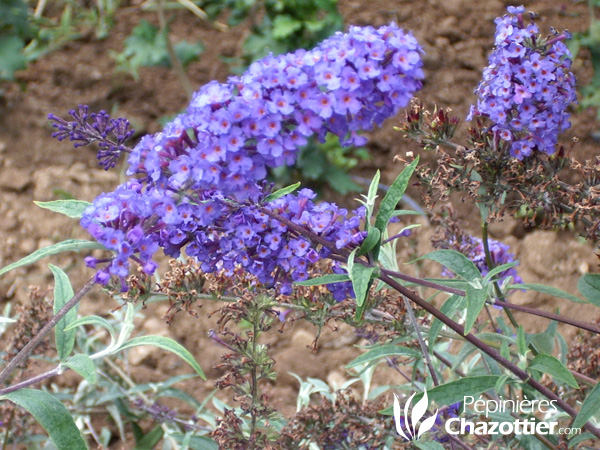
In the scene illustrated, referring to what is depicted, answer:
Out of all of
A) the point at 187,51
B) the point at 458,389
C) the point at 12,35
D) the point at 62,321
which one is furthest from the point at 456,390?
the point at 12,35

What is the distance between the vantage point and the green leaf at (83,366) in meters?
1.35

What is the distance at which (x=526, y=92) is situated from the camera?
1.63 metres

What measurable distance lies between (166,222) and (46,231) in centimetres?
245

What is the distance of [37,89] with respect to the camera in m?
4.25

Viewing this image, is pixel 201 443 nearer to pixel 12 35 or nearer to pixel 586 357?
pixel 586 357

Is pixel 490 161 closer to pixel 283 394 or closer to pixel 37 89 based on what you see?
pixel 283 394

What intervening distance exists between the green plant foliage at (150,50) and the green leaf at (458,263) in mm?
2818

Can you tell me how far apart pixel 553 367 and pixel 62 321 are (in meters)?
1.06

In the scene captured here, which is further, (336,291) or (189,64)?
(189,64)

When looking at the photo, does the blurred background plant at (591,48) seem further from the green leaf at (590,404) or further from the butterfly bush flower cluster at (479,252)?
the green leaf at (590,404)

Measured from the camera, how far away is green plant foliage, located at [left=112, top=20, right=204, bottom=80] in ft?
12.9

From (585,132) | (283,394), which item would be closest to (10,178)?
(283,394)

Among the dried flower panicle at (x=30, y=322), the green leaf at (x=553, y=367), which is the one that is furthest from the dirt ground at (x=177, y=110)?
the green leaf at (x=553, y=367)

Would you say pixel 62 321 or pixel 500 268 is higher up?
pixel 500 268
